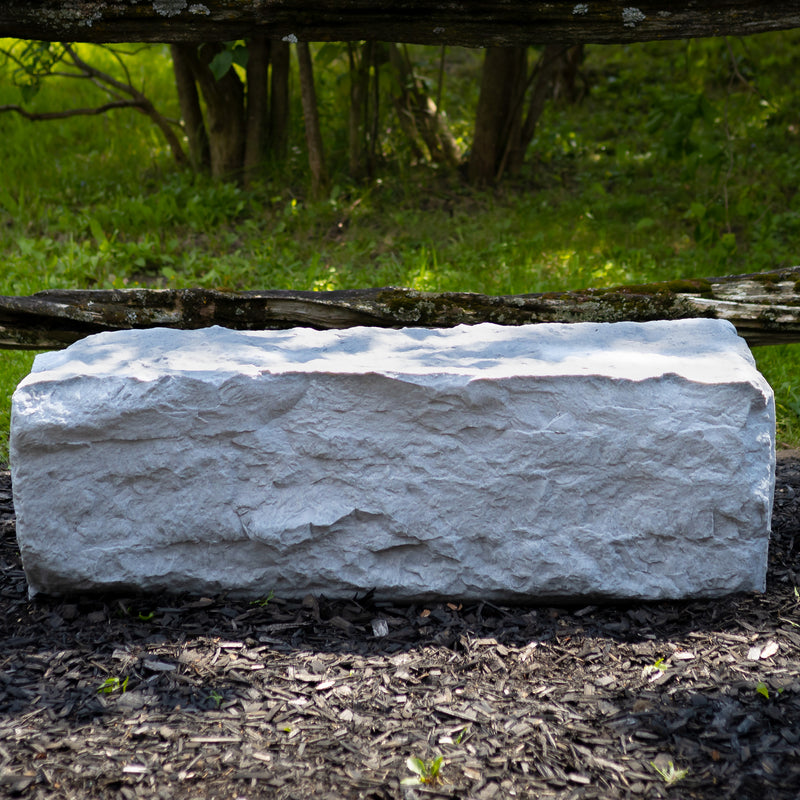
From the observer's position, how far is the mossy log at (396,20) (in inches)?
116

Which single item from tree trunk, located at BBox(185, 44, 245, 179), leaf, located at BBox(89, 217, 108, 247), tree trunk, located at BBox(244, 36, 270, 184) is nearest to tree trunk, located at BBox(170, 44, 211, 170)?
tree trunk, located at BBox(185, 44, 245, 179)

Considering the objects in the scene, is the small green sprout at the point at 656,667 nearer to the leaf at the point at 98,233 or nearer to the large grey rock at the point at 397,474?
the large grey rock at the point at 397,474

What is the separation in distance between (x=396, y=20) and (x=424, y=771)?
8.56ft

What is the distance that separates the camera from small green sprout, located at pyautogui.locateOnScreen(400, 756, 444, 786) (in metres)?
1.86

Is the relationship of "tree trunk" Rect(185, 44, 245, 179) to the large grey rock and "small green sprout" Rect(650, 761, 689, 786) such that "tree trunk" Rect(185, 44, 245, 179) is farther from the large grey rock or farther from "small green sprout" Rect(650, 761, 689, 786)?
"small green sprout" Rect(650, 761, 689, 786)

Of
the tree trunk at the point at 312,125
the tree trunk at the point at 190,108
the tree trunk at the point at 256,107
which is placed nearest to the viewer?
the tree trunk at the point at 312,125

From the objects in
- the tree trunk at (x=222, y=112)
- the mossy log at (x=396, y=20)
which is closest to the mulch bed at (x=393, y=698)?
the mossy log at (x=396, y=20)

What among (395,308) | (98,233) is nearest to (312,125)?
(98,233)

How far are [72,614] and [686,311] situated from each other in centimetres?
256

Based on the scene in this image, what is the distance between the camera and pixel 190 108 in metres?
6.29

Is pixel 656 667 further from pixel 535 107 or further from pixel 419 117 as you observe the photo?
pixel 419 117

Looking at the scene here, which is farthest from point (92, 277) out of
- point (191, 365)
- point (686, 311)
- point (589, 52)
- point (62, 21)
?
point (589, 52)

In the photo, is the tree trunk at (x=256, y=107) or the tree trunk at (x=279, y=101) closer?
the tree trunk at (x=256, y=107)

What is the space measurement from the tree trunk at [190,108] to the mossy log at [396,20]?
9.96 ft
